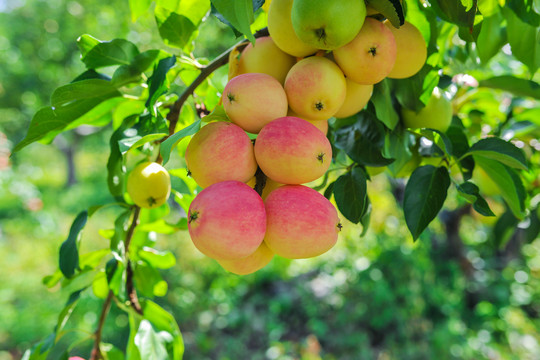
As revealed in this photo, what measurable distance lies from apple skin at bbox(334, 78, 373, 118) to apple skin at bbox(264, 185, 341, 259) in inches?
5.3

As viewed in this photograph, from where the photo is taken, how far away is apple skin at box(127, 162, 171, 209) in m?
0.48

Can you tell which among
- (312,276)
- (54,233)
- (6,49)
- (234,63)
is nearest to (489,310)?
(312,276)

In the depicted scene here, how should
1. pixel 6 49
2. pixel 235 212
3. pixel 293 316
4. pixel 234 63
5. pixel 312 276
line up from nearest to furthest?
1. pixel 235 212
2. pixel 234 63
3. pixel 293 316
4. pixel 312 276
5. pixel 6 49

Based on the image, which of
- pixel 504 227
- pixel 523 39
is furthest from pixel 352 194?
pixel 504 227

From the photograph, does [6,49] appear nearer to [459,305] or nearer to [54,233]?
[54,233]

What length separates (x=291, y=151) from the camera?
1.13ft

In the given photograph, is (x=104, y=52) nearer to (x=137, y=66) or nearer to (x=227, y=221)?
(x=137, y=66)

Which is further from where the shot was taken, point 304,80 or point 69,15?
point 69,15

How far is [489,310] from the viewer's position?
2461 millimetres

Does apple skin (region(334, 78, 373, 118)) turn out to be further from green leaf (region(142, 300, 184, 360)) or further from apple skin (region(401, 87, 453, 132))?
green leaf (region(142, 300, 184, 360))

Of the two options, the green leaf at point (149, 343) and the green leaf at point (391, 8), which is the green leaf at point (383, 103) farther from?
the green leaf at point (149, 343)

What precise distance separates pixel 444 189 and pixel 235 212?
0.27m

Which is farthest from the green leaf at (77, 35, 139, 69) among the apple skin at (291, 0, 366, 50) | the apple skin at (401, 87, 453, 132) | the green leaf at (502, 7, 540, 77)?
the green leaf at (502, 7, 540, 77)

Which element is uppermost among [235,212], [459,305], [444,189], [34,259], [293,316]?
[235,212]
